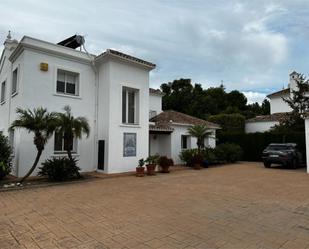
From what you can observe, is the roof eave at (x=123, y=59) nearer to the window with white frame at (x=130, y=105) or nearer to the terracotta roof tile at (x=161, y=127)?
the window with white frame at (x=130, y=105)

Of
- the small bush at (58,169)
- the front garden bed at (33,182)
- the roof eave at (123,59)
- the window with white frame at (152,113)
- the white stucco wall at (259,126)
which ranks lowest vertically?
the front garden bed at (33,182)

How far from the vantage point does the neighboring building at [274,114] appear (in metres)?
28.5

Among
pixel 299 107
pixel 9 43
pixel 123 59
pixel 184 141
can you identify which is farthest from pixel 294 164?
A: pixel 9 43

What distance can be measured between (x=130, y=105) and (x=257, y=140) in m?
13.5

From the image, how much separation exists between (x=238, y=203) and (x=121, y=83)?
368 inches

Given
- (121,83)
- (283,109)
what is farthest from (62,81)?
(283,109)

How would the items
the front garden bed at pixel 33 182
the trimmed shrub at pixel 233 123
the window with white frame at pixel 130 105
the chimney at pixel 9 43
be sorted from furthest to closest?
the trimmed shrub at pixel 233 123
the chimney at pixel 9 43
the window with white frame at pixel 130 105
the front garden bed at pixel 33 182

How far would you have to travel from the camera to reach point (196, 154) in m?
18.7

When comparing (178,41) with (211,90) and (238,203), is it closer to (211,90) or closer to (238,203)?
(238,203)

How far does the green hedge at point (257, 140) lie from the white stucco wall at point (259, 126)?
5926 mm

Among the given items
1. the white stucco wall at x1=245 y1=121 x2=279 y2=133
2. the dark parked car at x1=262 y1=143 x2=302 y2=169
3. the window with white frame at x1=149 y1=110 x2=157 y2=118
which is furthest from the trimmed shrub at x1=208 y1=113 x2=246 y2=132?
the dark parked car at x1=262 y1=143 x2=302 y2=169

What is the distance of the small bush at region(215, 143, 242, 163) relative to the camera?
2084 cm

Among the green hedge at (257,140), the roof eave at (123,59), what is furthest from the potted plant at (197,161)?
the green hedge at (257,140)

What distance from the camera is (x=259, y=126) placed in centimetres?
2978
